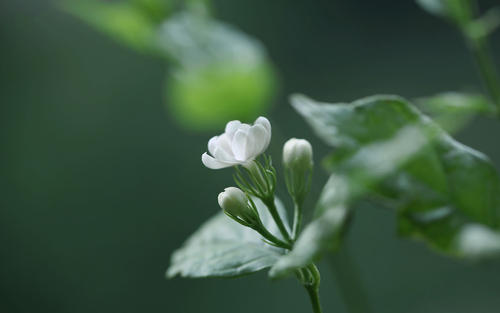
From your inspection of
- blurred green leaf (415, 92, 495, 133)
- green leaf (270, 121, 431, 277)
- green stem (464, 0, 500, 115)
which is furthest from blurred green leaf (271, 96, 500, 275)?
green stem (464, 0, 500, 115)

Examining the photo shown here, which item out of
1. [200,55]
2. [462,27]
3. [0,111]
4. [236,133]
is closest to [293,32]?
[0,111]

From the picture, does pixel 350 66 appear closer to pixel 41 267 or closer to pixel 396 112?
pixel 41 267

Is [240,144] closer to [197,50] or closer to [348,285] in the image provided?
[348,285]

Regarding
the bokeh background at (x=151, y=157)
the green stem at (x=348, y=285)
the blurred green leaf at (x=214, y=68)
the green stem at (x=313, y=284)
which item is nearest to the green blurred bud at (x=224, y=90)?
the blurred green leaf at (x=214, y=68)

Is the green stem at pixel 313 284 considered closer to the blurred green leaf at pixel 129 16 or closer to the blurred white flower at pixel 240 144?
the blurred white flower at pixel 240 144

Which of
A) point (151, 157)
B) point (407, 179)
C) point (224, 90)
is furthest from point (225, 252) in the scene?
point (151, 157)

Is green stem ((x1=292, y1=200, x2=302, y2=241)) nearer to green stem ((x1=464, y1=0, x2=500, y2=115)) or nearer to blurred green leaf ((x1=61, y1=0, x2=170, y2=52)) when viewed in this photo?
green stem ((x1=464, y1=0, x2=500, y2=115))
